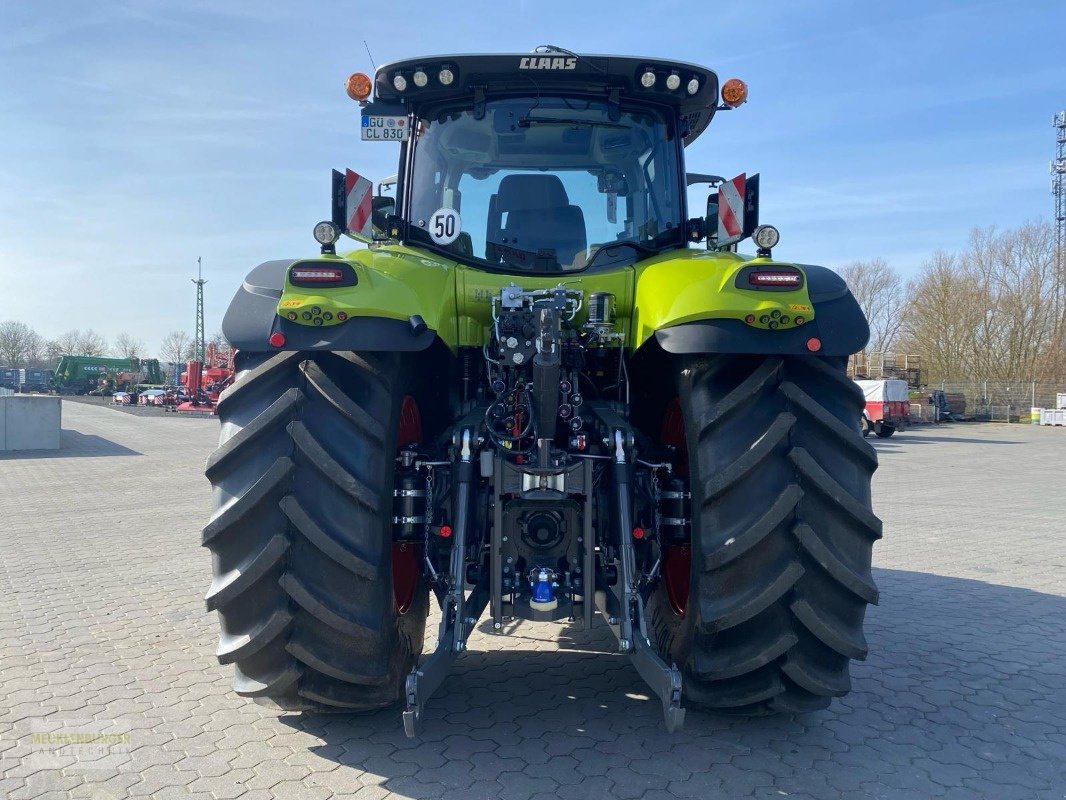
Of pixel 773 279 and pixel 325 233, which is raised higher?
pixel 325 233

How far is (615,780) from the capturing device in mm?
3096

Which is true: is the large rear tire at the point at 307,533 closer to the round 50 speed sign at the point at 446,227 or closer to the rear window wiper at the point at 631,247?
the round 50 speed sign at the point at 446,227

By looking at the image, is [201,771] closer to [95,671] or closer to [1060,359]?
[95,671]

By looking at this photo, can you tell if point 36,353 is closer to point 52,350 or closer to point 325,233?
point 52,350

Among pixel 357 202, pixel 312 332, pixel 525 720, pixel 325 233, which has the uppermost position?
pixel 357 202

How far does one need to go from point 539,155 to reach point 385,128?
85 cm

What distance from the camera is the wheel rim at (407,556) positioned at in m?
3.68

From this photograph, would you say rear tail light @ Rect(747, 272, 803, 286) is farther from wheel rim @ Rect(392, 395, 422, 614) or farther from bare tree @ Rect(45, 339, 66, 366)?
bare tree @ Rect(45, 339, 66, 366)

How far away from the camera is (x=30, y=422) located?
20.2 metres

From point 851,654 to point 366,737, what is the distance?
6.45 ft

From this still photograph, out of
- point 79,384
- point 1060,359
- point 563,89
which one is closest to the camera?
point 563,89

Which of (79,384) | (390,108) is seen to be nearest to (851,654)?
(390,108)

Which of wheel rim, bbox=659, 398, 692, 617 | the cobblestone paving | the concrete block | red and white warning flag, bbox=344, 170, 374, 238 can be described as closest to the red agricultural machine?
the concrete block

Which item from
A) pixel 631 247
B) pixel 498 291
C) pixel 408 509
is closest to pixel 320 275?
pixel 498 291
